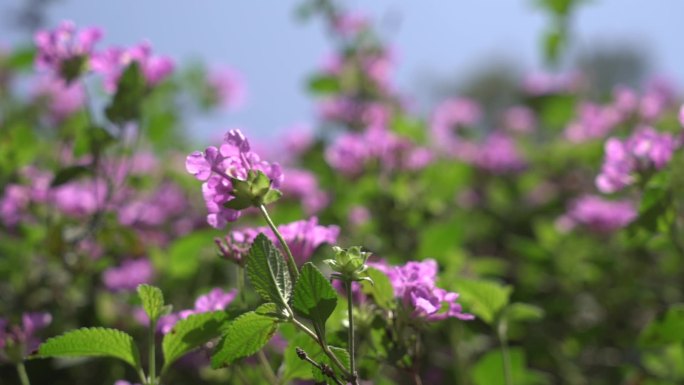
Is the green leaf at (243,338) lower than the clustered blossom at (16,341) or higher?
lower

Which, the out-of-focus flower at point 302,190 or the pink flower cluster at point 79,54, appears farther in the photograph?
the out-of-focus flower at point 302,190

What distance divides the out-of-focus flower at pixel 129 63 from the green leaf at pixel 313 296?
3.19 ft

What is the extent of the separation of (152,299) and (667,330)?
95 centimetres

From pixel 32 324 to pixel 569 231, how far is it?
6.26ft

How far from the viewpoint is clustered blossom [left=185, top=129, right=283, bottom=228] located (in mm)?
1004

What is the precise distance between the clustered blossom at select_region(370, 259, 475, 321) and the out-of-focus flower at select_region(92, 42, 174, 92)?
36.7 inches

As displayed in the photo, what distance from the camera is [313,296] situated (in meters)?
0.92

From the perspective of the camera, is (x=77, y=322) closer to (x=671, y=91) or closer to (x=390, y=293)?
(x=390, y=293)

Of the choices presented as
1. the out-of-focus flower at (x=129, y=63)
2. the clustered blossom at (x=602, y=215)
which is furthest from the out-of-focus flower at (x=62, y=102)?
the clustered blossom at (x=602, y=215)

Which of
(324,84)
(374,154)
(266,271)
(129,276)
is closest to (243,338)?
(266,271)

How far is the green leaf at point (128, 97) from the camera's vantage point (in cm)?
171

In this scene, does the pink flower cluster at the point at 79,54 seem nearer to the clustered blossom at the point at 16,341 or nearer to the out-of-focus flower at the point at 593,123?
the clustered blossom at the point at 16,341

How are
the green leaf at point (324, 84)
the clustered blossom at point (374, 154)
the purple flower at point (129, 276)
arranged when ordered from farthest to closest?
1. the green leaf at point (324, 84)
2. the clustered blossom at point (374, 154)
3. the purple flower at point (129, 276)

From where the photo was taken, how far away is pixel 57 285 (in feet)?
6.89
